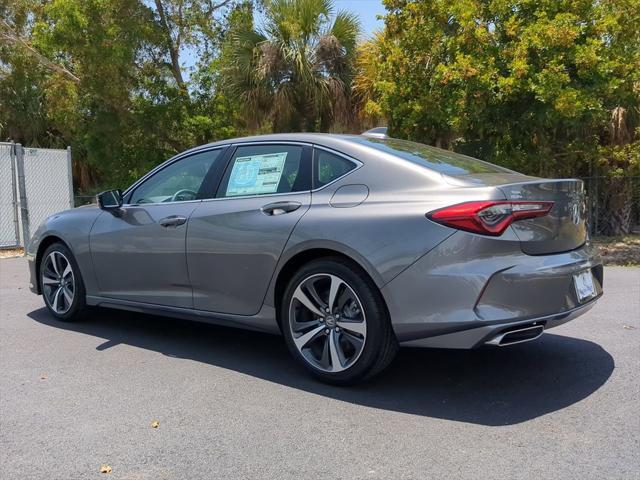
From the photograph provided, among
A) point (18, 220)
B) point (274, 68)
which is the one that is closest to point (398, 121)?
point (274, 68)

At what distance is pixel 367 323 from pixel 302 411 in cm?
65

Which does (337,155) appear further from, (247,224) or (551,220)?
(551,220)

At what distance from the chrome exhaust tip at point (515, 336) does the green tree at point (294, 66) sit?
11286 millimetres

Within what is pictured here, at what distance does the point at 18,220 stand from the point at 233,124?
6526 mm

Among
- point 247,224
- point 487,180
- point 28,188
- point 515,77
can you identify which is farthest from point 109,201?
point 28,188

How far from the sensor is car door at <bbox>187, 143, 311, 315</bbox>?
4.20m

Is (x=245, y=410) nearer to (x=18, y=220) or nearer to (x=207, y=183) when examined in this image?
(x=207, y=183)

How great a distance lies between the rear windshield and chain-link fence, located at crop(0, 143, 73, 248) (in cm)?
982

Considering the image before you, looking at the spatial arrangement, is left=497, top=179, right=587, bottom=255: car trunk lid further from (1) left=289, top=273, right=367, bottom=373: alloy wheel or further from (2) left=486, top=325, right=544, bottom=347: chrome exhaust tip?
(1) left=289, top=273, right=367, bottom=373: alloy wheel

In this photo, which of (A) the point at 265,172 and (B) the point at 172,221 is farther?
(B) the point at 172,221

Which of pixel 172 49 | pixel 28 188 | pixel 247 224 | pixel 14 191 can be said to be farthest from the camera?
pixel 172 49

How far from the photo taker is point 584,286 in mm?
3852

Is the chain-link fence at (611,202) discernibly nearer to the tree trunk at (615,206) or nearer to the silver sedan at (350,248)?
the tree trunk at (615,206)

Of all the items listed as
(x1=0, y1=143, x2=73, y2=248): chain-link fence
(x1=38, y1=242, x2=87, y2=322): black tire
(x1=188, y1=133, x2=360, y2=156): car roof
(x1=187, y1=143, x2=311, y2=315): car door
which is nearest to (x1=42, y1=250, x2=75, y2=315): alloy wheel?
(x1=38, y1=242, x2=87, y2=322): black tire
